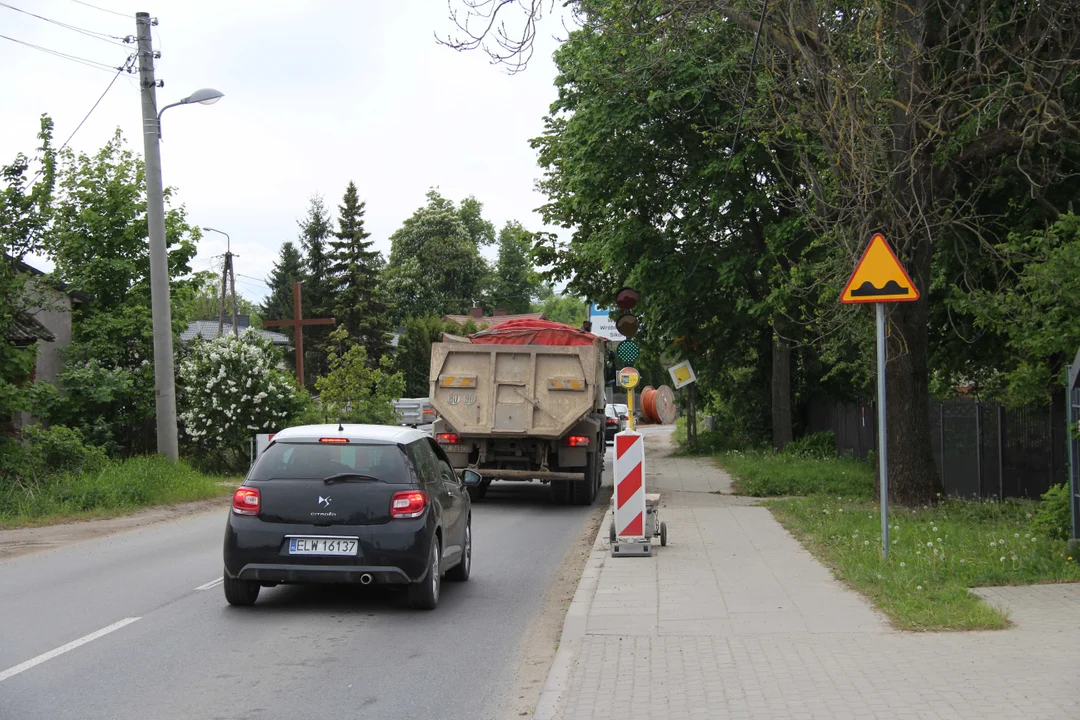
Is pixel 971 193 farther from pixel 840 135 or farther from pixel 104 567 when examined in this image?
pixel 104 567

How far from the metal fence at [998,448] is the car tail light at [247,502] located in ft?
41.5

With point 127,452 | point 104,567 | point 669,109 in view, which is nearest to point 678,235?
point 669,109

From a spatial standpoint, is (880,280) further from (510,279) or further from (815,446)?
(510,279)

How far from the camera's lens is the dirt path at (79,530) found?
13.0 meters

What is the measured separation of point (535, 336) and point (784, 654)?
1341cm

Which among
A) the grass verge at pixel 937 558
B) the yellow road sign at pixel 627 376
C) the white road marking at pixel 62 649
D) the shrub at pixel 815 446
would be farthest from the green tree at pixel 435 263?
the white road marking at pixel 62 649

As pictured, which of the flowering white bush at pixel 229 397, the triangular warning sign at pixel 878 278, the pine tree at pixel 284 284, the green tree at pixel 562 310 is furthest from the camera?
the green tree at pixel 562 310

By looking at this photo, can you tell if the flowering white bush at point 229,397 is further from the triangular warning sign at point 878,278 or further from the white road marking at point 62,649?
the triangular warning sign at point 878,278

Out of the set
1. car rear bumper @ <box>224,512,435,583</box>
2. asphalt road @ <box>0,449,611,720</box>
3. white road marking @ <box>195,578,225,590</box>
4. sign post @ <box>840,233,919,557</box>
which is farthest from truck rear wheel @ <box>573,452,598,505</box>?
car rear bumper @ <box>224,512,435,583</box>

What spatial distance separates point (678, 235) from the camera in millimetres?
27188

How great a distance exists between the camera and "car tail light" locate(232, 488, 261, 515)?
8.69m

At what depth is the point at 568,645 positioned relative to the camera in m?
7.36

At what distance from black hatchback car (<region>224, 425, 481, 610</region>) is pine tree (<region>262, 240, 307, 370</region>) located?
6820 centimetres

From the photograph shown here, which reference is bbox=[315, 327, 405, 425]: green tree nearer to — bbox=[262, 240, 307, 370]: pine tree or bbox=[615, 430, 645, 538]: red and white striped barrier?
bbox=[615, 430, 645, 538]: red and white striped barrier
